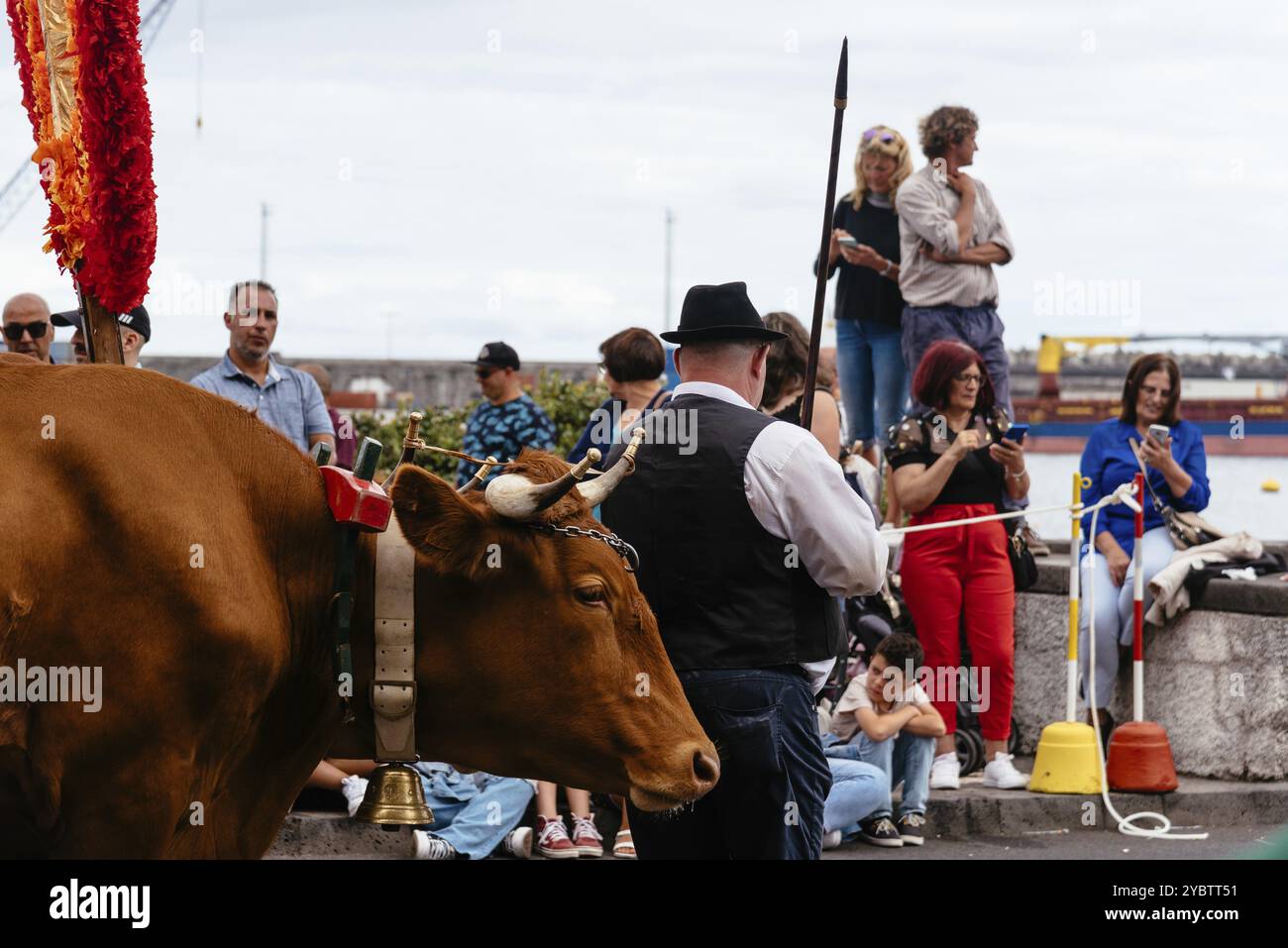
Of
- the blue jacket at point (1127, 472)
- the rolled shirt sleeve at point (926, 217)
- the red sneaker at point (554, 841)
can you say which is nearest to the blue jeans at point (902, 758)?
the red sneaker at point (554, 841)

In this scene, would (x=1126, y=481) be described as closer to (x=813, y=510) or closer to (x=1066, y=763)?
(x=1066, y=763)

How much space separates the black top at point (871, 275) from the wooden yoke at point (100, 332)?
20.8 ft

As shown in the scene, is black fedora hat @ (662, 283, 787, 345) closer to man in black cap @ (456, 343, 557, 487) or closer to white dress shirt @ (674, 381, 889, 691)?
white dress shirt @ (674, 381, 889, 691)

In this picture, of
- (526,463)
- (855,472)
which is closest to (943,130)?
(855,472)

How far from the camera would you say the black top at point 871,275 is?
1025 centimetres

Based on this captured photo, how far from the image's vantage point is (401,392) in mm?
25156

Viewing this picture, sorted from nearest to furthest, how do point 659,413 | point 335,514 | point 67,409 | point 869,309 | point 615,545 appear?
point 67,409, point 335,514, point 615,545, point 659,413, point 869,309

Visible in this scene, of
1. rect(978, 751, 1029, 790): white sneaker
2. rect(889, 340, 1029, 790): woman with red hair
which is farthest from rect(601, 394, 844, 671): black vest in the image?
rect(978, 751, 1029, 790): white sneaker

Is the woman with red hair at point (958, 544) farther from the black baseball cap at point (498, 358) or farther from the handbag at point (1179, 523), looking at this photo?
the black baseball cap at point (498, 358)

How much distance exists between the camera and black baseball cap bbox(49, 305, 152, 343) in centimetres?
648
